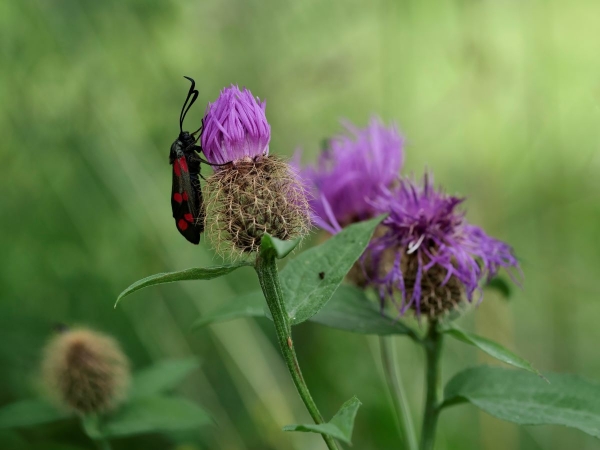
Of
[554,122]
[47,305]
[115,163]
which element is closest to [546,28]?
[554,122]

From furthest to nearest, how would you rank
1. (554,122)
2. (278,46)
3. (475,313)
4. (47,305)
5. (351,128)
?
(278,46) → (554,122) → (475,313) → (47,305) → (351,128)

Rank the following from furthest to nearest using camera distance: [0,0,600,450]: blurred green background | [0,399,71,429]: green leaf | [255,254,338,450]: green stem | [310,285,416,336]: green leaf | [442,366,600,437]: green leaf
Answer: [0,0,600,450]: blurred green background → [0,399,71,429]: green leaf → [310,285,416,336]: green leaf → [442,366,600,437]: green leaf → [255,254,338,450]: green stem

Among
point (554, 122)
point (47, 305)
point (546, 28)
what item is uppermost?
point (546, 28)

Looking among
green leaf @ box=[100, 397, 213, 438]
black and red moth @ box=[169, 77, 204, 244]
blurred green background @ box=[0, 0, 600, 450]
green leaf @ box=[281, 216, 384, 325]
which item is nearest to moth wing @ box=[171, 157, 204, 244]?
black and red moth @ box=[169, 77, 204, 244]

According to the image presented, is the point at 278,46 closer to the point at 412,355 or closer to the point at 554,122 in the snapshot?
the point at 554,122

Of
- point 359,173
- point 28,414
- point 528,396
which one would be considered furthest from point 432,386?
point 28,414

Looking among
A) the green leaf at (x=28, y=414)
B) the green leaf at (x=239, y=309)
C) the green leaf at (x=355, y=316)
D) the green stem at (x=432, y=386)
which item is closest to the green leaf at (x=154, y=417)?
the green leaf at (x=28, y=414)

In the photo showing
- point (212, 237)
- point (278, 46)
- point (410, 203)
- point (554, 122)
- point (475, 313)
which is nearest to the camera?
point (212, 237)

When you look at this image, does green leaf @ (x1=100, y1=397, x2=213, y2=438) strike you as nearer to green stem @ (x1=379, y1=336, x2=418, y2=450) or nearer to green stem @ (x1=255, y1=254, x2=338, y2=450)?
green stem @ (x1=379, y1=336, x2=418, y2=450)
